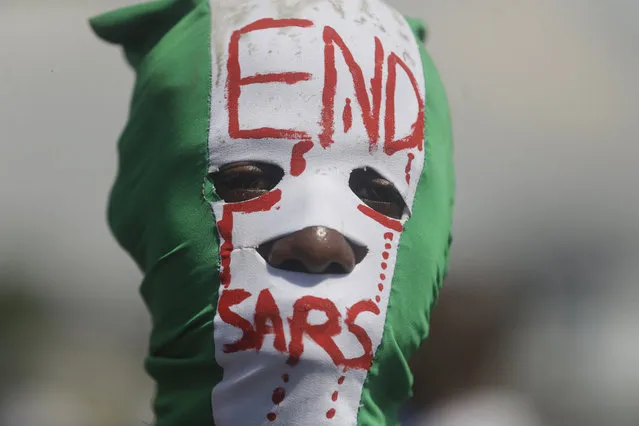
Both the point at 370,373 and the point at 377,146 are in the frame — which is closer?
the point at 370,373

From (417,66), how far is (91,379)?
3063mm

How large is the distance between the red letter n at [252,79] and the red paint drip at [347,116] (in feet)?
0.24

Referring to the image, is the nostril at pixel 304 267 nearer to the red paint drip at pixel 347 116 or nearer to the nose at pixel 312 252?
the nose at pixel 312 252

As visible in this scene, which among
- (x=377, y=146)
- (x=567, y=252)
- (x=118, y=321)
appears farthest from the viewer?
(x=567, y=252)

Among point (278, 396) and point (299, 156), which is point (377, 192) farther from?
point (278, 396)

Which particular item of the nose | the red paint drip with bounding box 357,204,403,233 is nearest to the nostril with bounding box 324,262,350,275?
the nose

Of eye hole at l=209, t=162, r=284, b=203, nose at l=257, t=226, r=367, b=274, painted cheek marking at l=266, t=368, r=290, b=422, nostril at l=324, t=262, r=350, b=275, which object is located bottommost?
painted cheek marking at l=266, t=368, r=290, b=422

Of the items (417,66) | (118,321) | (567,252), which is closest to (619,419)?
(567,252)

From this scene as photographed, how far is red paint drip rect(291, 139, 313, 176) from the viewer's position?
72.9 inches

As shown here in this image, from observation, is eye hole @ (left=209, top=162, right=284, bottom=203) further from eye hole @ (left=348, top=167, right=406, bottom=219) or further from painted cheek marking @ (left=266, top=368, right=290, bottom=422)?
painted cheek marking @ (left=266, top=368, right=290, bottom=422)

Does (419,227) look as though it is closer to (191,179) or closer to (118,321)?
(191,179)

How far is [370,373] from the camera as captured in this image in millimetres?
1800

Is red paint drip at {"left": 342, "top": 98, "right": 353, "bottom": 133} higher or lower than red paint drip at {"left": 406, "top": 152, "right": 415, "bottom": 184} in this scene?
higher

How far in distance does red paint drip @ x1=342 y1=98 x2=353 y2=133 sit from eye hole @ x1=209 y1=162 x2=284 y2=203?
139 millimetres
